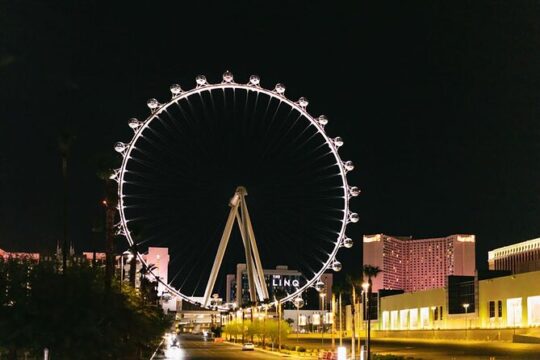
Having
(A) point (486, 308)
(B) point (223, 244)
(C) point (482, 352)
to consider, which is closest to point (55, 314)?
(C) point (482, 352)

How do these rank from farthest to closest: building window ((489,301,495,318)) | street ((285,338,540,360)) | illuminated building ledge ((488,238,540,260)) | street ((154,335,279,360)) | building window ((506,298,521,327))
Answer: illuminated building ledge ((488,238,540,260)) → building window ((489,301,495,318)) → building window ((506,298,521,327)) → street ((154,335,279,360)) → street ((285,338,540,360))

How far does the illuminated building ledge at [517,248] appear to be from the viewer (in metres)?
159

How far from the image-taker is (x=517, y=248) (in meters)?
166

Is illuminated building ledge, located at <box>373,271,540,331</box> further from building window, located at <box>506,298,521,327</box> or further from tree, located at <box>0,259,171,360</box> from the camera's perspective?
tree, located at <box>0,259,171,360</box>

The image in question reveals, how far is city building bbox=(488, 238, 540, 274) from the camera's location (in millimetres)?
155050

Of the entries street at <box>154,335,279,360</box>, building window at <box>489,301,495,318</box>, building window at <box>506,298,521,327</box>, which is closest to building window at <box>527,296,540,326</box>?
building window at <box>506,298,521,327</box>

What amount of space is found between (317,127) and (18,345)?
55.4 m

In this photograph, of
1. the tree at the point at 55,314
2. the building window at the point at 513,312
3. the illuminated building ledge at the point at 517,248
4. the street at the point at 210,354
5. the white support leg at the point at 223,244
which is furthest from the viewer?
the illuminated building ledge at the point at 517,248

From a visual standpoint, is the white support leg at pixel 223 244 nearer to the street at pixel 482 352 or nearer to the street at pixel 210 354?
the street at pixel 210 354

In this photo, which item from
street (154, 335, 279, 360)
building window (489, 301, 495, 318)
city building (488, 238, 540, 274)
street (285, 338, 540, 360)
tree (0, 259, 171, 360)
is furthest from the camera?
city building (488, 238, 540, 274)

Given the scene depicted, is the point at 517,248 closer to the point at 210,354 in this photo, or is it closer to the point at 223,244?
the point at 223,244

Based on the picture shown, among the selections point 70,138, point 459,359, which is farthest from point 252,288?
point 70,138

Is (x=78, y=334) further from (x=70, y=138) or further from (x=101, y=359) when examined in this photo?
(x=70, y=138)

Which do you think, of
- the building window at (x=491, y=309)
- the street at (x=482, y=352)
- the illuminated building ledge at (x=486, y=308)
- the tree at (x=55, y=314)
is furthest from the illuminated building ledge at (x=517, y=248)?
the tree at (x=55, y=314)
